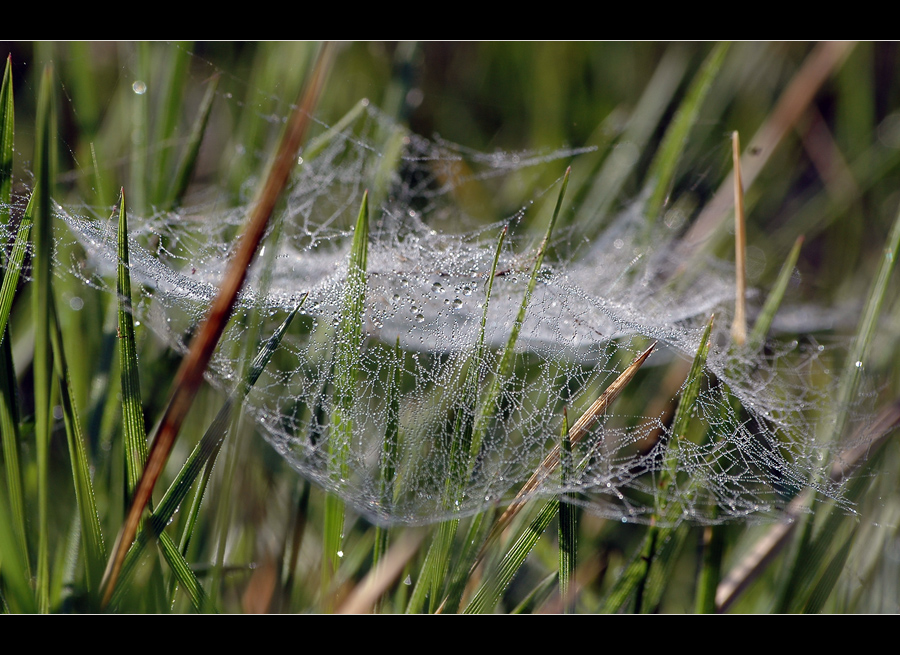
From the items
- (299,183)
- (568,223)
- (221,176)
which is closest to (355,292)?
(299,183)

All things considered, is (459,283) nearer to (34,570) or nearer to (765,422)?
(765,422)

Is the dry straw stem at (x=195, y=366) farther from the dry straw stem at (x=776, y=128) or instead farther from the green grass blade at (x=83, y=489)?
the dry straw stem at (x=776, y=128)

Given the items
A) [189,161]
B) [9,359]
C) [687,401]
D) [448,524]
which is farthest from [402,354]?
[189,161]

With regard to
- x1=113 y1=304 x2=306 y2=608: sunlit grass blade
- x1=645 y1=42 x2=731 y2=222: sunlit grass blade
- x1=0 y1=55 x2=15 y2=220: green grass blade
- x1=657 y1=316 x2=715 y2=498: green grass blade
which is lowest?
x1=113 y1=304 x2=306 y2=608: sunlit grass blade

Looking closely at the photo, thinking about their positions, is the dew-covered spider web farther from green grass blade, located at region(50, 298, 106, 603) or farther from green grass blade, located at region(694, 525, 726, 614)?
green grass blade, located at region(50, 298, 106, 603)

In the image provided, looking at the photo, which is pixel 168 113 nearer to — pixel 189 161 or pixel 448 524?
pixel 189 161

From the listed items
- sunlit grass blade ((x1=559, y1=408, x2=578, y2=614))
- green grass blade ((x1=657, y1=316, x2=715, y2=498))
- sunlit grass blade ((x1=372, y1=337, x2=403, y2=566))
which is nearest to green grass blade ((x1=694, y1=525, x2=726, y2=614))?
green grass blade ((x1=657, y1=316, x2=715, y2=498))

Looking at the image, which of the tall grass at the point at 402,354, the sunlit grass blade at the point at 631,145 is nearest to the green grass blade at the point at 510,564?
the tall grass at the point at 402,354
